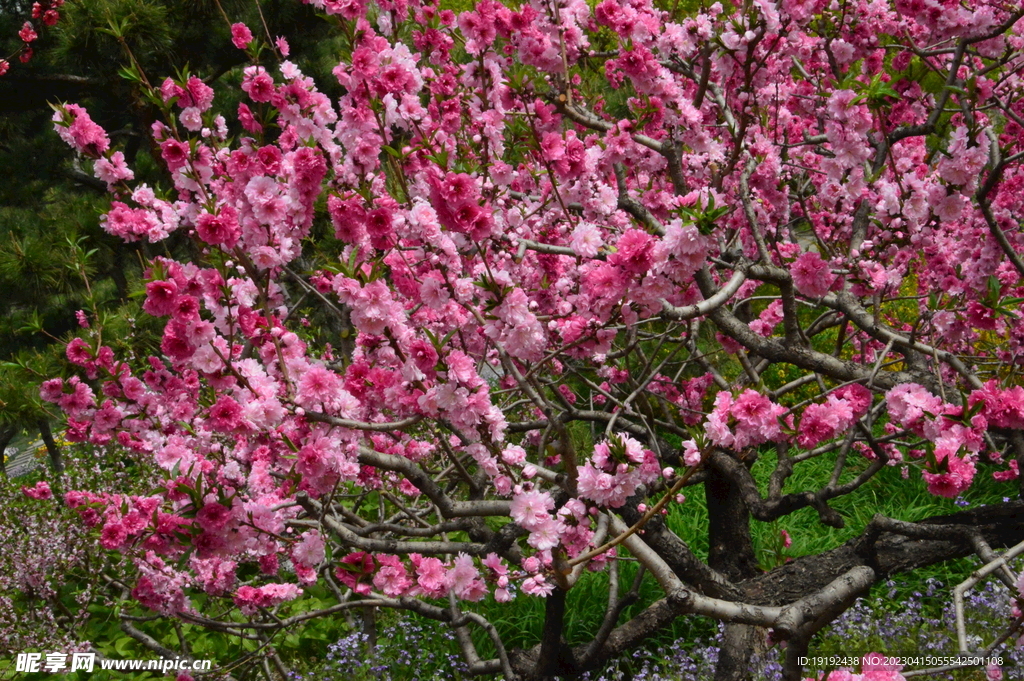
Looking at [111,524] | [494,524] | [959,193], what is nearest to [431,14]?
[959,193]

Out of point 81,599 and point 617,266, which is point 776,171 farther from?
point 81,599

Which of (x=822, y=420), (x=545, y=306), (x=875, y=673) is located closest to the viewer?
(x=875, y=673)

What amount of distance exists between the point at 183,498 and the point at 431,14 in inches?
95.4

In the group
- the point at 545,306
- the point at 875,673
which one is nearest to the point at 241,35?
the point at 545,306

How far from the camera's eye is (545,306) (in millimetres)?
3297

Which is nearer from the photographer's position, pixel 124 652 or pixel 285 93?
pixel 285 93

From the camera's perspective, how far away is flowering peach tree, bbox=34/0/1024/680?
212 cm

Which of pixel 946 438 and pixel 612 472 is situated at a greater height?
pixel 946 438

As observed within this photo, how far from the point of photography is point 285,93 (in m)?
2.68

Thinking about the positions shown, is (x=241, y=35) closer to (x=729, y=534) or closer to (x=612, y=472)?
(x=612, y=472)

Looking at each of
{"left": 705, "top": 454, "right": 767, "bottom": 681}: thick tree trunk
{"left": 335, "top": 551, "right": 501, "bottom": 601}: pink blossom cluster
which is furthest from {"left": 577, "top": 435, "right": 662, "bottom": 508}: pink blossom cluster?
{"left": 705, "top": 454, "right": 767, "bottom": 681}: thick tree trunk

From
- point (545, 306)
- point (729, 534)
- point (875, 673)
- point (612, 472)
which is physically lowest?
point (875, 673)

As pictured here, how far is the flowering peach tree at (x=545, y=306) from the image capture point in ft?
6.97

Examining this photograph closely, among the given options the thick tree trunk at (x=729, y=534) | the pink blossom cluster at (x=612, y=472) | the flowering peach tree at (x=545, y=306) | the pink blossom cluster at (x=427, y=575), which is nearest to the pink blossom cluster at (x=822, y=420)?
the flowering peach tree at (x=545, y=306)
